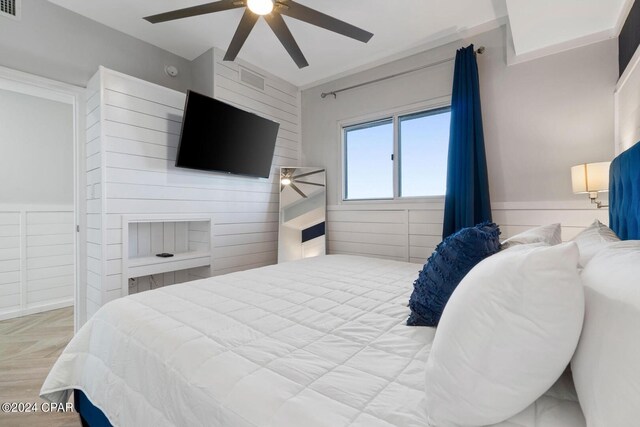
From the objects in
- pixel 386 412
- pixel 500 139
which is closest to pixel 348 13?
pixel 500 139

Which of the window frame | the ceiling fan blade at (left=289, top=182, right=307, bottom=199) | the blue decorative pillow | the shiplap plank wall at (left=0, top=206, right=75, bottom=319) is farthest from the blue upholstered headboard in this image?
the shiplap plank wall at (left=0, top=206, right=75, bottom=319)

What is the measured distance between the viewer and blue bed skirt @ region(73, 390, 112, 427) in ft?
3.92

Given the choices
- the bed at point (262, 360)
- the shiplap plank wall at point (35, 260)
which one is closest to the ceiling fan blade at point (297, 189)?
the bed at point (262, 360)

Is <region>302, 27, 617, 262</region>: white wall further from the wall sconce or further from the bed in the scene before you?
the bed

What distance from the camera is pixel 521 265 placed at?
578 millimetres

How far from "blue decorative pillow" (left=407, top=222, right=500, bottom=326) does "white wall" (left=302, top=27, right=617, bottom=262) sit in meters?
1.71

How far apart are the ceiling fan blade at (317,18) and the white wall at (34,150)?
132 inches

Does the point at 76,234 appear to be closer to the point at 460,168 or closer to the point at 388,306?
the point at 388,306

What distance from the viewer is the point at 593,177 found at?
187 centimetres

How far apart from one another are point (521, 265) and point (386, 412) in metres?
0.43

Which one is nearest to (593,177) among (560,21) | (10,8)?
(560,21)

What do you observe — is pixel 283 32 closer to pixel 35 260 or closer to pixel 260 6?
pixel 260 6

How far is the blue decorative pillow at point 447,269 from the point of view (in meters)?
1.04

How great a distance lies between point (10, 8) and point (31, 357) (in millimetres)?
2608
